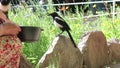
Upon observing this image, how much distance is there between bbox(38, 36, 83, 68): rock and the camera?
509 centimetres

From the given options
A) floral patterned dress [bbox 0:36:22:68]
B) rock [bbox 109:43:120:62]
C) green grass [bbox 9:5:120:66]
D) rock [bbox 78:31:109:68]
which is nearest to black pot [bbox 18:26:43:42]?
floral patterned dress [bbox 0:36:22:68]

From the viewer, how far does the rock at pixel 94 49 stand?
6043 mm

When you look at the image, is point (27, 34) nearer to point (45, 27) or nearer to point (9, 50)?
point (9, 50)

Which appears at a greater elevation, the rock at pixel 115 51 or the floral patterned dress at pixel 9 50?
the floral patterned dress at pixel 9 50

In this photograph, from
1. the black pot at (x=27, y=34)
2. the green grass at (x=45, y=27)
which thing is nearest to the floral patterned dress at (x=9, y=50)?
the black pot at (x=27, y=34)

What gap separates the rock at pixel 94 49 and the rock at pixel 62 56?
26cm

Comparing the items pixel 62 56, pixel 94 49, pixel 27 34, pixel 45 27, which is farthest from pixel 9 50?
pixel 45 27

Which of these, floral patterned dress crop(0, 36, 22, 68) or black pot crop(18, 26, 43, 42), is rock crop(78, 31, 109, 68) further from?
floral patterned dress crop(0, 36, 22, 68)

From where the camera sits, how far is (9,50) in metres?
2.98

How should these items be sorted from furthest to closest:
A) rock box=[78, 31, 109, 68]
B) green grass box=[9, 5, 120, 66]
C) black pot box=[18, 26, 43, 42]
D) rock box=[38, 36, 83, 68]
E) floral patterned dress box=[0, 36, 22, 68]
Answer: rock box=[78, 31, 109, 68], green grass box=[9, 5, 120, 66], rock box=[38, 36, 83, 68], black pot box=[18, 26, 43, 42], floral patterned dress box=[0, 36, 22, 68]

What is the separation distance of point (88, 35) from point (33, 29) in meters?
3.13

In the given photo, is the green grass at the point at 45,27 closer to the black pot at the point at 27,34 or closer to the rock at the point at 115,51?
the rock at the point at 115,51

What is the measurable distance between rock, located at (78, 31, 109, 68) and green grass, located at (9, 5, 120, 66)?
0.45 meters

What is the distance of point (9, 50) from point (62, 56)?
254 cm
